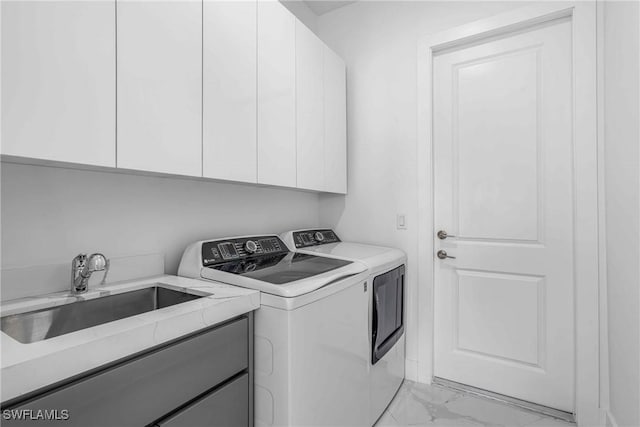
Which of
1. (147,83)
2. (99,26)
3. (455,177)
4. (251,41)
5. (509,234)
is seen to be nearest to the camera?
(99,26)

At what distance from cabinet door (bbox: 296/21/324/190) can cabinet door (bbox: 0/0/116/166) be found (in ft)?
3.39

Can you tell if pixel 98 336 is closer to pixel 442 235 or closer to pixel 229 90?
pixel 229 90

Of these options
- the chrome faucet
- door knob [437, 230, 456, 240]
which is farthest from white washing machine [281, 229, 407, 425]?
the chrome faucet

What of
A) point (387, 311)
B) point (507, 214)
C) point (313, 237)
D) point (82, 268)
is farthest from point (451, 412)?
point (82, 268)

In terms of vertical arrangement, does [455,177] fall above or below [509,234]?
above

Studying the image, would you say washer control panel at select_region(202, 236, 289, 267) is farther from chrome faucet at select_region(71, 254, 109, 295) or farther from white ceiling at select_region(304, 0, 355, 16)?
white ceiling at select_region(304, 0, 355, 16)

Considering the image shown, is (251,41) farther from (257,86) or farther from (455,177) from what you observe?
(455,177)

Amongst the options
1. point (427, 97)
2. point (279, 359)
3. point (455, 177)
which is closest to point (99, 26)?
point (279, 359)

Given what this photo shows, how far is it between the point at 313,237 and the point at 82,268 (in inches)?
53.3

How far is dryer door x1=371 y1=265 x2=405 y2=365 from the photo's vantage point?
165 cm

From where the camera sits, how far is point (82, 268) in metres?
1.12

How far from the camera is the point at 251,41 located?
4.94 ft

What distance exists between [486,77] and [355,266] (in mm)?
1548

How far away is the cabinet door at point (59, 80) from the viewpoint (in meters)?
0.79
